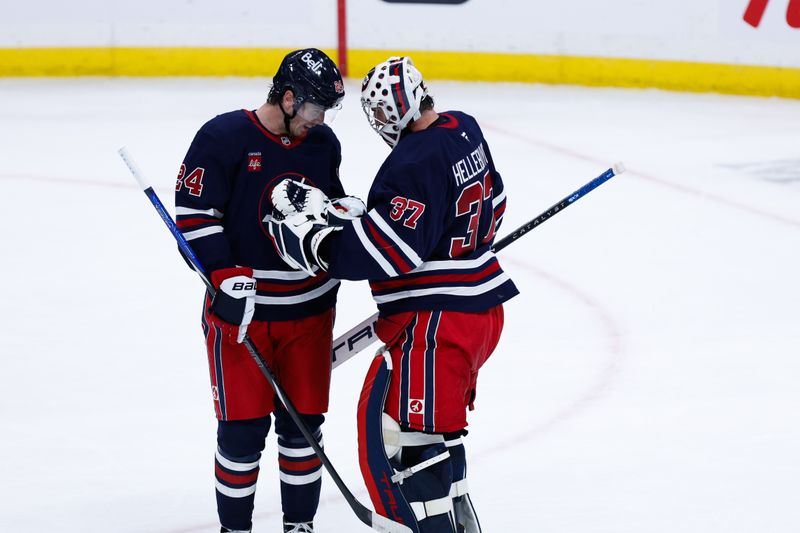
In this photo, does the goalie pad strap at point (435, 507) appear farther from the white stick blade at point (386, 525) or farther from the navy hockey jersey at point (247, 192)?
the navy hockey jersey at point (247, 192)

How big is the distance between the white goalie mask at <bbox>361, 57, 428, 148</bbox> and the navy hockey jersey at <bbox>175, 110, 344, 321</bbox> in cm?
21

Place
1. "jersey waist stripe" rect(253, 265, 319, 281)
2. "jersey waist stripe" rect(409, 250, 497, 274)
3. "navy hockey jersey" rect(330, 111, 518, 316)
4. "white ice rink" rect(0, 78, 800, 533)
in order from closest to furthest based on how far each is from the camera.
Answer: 1. "navy hockey jersey" rect(330, 111, 518, 316)
2. "jersey waist stripe" rect(409, 250, 497, 274)
3. "jersey waist stripe" rect(253, 265, 319, 281)
4. "white ice rink" rect(0, 78, 800, 533)

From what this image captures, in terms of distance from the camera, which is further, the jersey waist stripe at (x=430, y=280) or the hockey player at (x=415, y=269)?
the jersey waist stripe at (x=430, y=280)

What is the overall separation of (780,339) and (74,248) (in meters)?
2.67

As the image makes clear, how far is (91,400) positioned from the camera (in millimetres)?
3580

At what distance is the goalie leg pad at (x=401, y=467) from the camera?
8.01 feet

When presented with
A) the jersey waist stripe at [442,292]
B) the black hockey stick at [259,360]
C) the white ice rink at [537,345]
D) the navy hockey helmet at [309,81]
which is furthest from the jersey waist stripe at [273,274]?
the white ice rink at [537,345]

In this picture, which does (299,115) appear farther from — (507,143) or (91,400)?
(507,143)

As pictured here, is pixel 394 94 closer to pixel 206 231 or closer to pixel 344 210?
pixel 344 210

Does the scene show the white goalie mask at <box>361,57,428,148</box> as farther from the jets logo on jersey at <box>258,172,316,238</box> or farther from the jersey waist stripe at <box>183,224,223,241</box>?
the jersey waist stripe at <box>183,224,223,241</box>

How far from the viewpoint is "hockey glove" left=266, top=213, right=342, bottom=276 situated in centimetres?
234

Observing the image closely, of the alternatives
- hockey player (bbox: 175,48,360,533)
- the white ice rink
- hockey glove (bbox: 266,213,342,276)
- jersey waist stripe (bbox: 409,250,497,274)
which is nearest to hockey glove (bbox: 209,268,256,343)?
hockey player (bbox: 175,48,360,533)

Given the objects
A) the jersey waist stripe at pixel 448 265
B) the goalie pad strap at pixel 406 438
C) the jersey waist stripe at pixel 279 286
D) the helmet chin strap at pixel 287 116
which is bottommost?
the goalie pad strap at pixel 406 438

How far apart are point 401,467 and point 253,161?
2.13 ft
